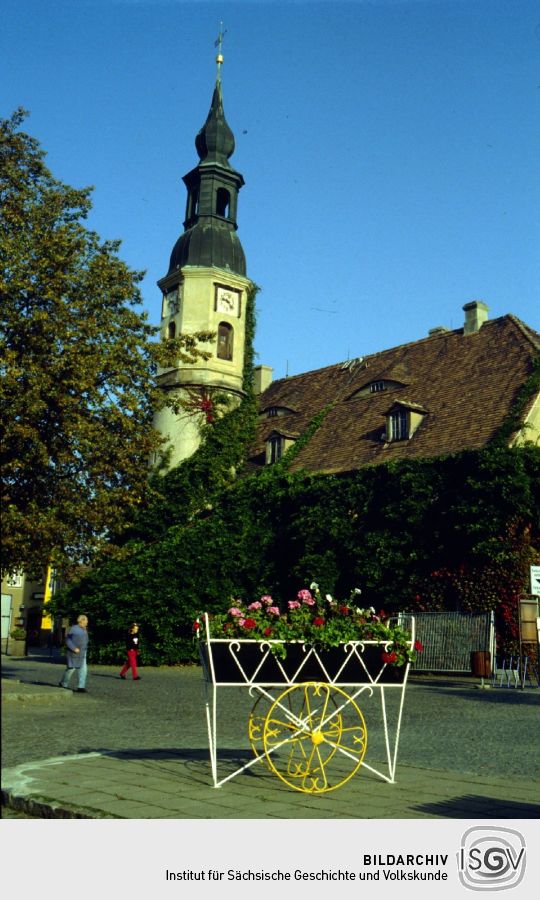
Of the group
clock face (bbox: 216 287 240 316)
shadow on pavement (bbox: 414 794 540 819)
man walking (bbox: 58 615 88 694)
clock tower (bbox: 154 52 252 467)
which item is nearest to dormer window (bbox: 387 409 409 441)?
clock tower (bbox: 154 52 252 467)

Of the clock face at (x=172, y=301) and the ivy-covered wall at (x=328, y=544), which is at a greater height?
the clock face at (x=172, y=301)

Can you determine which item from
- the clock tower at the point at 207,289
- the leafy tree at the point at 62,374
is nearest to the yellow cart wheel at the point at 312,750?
the leafy tree at the point at 62,374

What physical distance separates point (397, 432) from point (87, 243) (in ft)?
48.8

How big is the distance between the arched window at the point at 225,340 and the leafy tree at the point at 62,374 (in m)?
17.8

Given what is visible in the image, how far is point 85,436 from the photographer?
17.4 meters

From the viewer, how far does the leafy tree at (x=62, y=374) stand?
1656 centimetres

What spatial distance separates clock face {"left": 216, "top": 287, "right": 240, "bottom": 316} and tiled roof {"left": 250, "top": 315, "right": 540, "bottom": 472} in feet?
14.3

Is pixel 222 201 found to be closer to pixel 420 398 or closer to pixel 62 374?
pixel 420 398

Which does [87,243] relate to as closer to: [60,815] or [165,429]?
[60,815]

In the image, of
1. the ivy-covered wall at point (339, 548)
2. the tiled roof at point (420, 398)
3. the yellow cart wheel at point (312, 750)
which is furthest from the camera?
the tiled roof at point (420, 398)

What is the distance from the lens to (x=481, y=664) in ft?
74.9

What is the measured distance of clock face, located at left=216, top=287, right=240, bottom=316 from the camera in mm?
38344

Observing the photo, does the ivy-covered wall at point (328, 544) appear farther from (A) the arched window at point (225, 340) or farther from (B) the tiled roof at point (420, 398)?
(A) the arched window at point (225, 340)

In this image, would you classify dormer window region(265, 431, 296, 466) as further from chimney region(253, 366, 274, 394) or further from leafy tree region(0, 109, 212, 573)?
leafy tree region(0, 109, 212, 573)
